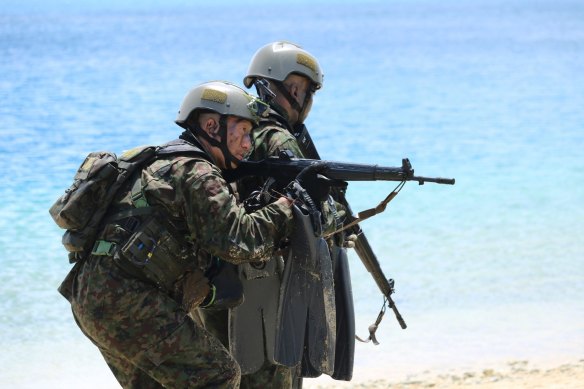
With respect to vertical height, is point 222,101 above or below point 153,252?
above

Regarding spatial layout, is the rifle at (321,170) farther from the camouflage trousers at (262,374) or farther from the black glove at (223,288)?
the camouflage trousers at (262,374)

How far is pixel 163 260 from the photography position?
4.36 meters

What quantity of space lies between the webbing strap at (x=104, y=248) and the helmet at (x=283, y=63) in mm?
1412

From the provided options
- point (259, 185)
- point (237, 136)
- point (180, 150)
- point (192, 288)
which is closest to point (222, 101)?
point (237, 136)

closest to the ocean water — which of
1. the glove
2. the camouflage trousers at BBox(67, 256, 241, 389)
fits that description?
the glove

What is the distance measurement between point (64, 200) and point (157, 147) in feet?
1.29

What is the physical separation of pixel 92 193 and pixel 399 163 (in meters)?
12.9

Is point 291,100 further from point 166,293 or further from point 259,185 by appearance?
point 166,293

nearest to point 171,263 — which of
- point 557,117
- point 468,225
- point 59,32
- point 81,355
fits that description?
point 81,355

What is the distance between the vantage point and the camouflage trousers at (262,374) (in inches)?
198

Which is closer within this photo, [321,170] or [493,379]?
[321,170]

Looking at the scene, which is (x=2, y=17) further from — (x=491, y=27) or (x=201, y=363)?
(x=201, y=363)

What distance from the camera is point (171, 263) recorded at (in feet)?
14.4

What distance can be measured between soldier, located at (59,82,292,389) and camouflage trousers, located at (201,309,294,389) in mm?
587
